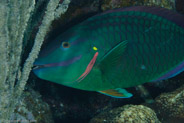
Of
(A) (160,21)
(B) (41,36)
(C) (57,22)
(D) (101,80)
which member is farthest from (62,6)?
(C) (57,22)

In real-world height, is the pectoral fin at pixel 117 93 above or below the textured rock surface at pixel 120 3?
below

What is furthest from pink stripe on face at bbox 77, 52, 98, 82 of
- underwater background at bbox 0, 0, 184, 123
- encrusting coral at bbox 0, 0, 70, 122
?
underwater background at bbox 0, 0, 184, 123

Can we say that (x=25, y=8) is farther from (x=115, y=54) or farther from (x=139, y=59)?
(x=139, y=59)

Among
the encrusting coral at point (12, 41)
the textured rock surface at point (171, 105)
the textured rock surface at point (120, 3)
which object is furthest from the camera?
the textured rock surface at point (120, 3)

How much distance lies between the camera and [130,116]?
2543mm

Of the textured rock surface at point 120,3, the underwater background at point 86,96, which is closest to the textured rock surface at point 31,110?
the underwater background at point 86,96

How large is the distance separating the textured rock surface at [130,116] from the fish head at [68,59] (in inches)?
36.5

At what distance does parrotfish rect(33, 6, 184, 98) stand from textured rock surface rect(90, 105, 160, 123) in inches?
18.3

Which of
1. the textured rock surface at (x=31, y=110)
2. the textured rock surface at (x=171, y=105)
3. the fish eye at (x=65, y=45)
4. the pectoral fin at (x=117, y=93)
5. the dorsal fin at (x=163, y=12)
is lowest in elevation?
the textured rock surface at (x=171, y=105)

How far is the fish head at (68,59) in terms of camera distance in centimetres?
189

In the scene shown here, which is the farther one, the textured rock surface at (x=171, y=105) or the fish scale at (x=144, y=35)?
the textured rock surface at (x=171, y=105)

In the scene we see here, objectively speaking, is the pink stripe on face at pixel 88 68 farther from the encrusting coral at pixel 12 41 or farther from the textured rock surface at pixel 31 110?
the textured rock surface at pixel 31 110

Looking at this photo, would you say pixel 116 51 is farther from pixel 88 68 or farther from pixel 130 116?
pixel 130 116

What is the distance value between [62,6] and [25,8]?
1.48 feet
